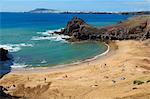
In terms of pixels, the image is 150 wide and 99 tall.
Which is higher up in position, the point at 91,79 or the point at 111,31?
the point at 91,79

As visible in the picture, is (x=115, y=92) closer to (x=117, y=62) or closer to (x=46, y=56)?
(x=117, y=62)

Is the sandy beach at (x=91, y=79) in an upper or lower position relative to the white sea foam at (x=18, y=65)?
upper

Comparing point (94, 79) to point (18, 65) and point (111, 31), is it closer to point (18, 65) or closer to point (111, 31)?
point (18, 65)

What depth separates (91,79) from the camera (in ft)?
137

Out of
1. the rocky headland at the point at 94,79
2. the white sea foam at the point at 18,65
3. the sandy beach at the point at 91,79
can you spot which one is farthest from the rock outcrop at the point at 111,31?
the white sea foam at the point at 18,65

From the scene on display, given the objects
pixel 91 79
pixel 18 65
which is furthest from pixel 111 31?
pixel 91 79

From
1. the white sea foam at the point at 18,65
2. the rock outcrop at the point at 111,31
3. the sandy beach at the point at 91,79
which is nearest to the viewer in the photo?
the sandy beach at the point at 91,79

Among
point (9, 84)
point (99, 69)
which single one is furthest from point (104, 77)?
point (9, 84)

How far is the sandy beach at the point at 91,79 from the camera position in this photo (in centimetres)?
3231

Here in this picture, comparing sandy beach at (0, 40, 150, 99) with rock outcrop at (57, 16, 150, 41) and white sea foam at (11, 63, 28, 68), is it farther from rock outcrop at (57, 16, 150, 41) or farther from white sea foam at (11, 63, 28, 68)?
rock outcrop at (57, 16, 150, 41)

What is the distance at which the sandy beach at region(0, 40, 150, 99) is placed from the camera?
106 feet

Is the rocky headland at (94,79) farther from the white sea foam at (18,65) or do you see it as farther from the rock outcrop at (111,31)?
the rock outcrop at (111,31)

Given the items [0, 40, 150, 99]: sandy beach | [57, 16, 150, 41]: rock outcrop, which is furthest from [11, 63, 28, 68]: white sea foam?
[57, 16, 150, 41]: rock outcrop

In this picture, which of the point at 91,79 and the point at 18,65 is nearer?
the point at 91,79
